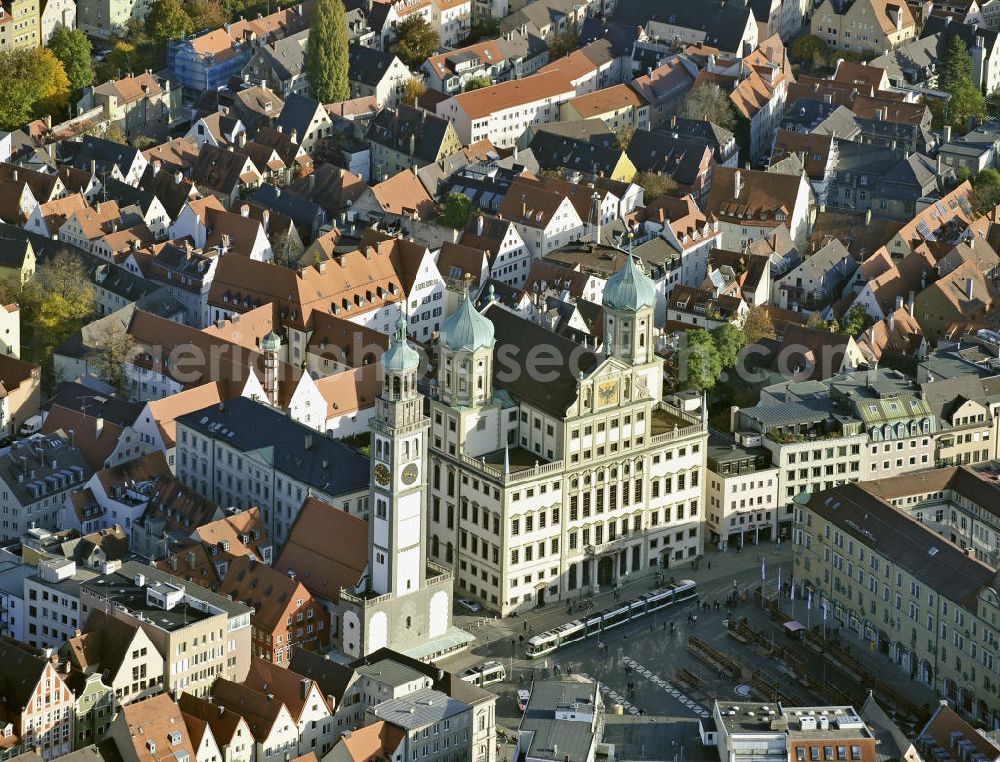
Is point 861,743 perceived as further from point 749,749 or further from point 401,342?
point 401,342

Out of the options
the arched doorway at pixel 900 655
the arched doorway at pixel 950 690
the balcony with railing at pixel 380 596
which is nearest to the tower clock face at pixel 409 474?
the balcony with railing at pixel 380 596

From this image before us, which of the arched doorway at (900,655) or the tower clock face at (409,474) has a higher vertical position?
the tower clock face at (409,474)

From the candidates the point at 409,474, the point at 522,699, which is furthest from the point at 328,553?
the point at 522,699

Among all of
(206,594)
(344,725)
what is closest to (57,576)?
(206,594)

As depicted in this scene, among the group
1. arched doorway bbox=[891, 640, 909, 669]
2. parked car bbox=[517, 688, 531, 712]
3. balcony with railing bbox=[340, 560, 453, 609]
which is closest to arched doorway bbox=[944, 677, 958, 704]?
arched doorway bbox=[891, 640, 909, 669]

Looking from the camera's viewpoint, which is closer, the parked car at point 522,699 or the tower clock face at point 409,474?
the parked car at point 522,699

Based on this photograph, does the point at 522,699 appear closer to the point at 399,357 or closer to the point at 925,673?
the point at 399,357

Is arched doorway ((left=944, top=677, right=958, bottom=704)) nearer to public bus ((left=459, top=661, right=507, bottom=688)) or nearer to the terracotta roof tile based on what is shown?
public bus ((left=459, top=661, right=507, bottom=688))

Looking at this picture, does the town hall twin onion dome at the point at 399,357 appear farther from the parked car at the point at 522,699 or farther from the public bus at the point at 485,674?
the parked car at the point at 522,699

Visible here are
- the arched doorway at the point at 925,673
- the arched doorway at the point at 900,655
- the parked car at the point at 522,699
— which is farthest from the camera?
the arched doorway at the point at 900,655
